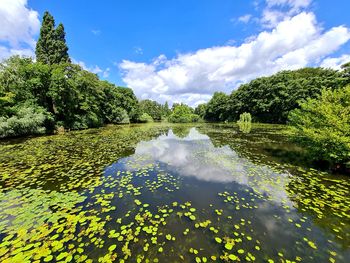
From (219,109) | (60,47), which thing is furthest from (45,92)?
(219,109)

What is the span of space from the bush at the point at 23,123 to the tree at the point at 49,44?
23329mm

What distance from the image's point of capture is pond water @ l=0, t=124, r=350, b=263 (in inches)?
137

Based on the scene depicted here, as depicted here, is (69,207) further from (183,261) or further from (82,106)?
(82,106)

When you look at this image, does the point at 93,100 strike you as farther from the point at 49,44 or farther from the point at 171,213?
the point at 171,213

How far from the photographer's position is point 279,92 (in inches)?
1726

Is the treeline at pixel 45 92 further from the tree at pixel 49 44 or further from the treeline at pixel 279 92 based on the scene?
the treeline at pixel 279 92

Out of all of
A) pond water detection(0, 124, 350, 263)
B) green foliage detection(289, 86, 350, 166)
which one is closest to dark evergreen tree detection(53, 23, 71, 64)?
pond water detection(0, 124, 350, 263)

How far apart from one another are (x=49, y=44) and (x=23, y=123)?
2987 cm

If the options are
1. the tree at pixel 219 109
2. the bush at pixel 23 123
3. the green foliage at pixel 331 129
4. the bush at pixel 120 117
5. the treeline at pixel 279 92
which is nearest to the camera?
the green foliage at pixel 331 129

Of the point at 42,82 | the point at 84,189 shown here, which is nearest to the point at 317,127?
the point at 84,189

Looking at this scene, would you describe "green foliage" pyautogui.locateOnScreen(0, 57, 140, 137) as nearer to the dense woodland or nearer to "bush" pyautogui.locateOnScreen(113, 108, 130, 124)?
the dense woodland

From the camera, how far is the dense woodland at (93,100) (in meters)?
8.68

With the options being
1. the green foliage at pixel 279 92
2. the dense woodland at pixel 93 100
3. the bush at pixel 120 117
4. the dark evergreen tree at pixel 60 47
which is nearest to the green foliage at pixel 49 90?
the dense woodland at pixel 93 100

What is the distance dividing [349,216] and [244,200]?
2.76 metres
